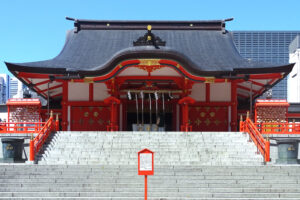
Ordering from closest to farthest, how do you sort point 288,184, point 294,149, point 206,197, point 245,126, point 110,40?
point 206,197 < point 288,184 < point 294,149 < point 245,126 < point 110,40

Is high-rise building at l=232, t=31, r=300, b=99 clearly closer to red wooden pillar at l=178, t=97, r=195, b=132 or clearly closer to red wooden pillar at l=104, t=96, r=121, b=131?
red wooden pillar at l=178, t=97, r=195, b=132

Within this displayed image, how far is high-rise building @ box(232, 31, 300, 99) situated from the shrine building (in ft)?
498

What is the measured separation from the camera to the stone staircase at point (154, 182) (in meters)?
12.1

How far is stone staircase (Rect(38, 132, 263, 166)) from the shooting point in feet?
53.1

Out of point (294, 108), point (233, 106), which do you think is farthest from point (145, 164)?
point (294, 108)

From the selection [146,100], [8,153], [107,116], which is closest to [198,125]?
[146,100]

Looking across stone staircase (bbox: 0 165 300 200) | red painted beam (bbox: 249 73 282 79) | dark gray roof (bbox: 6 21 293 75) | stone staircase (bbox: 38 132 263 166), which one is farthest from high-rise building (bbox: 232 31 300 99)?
stone staircase (bbox: 0 165 300 200)

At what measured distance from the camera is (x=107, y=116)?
24141mm

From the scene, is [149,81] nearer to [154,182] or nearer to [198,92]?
[198,92]

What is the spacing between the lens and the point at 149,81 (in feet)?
75.8

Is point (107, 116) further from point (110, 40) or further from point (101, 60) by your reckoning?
point (110, 40)

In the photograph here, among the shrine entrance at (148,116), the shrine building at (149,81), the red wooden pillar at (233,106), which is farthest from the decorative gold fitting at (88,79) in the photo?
the red wooden pillar at (233,106)

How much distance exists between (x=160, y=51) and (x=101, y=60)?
5357 mm

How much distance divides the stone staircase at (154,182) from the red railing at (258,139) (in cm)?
202
